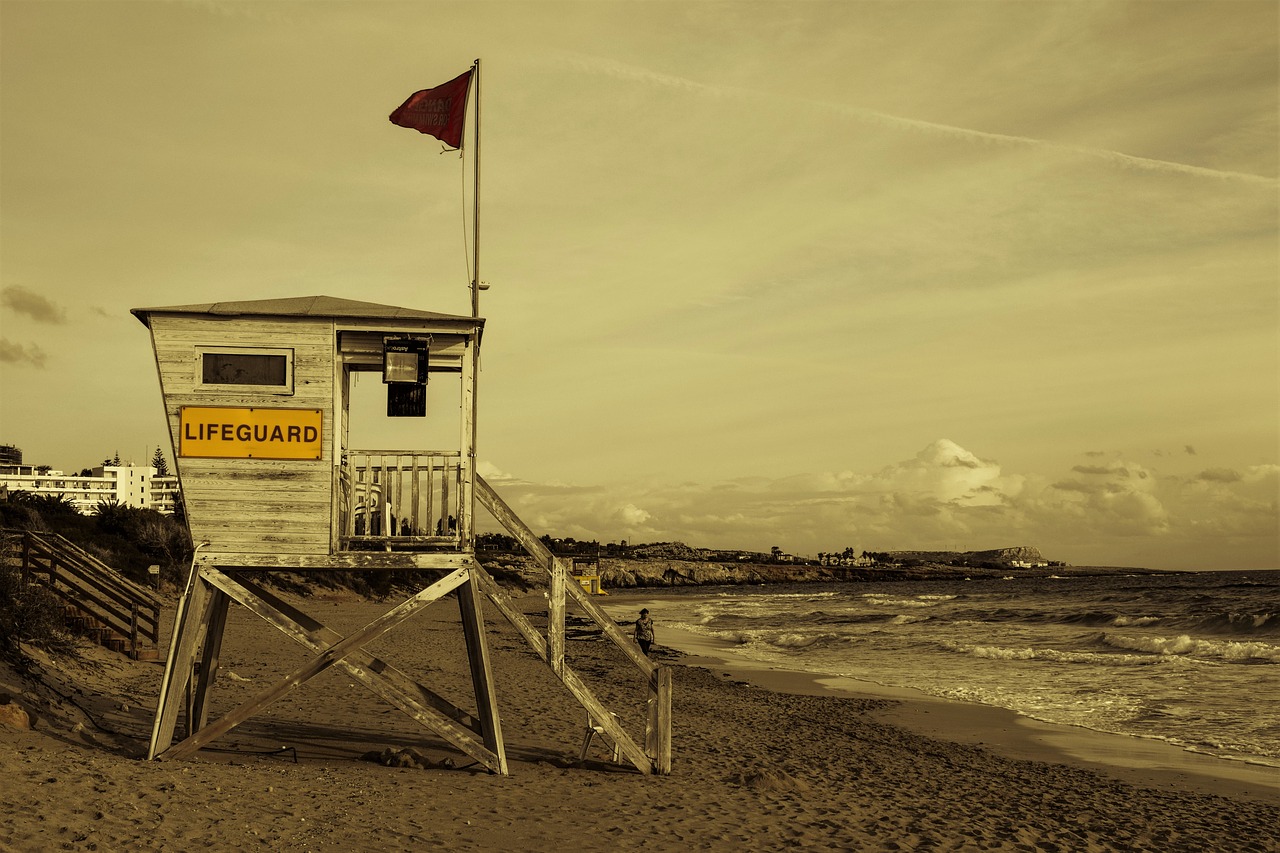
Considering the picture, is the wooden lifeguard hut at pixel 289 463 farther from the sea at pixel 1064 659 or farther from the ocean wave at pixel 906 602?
the ocean wave at pixel 906 602

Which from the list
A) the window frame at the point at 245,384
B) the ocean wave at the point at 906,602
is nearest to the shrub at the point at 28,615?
the window frame at the point at 245,384

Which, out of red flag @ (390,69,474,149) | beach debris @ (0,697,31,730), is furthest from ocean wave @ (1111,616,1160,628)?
beach debris @ (0,697,31,730)

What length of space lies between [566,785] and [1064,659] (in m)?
24.9

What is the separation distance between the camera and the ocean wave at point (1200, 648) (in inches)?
1287

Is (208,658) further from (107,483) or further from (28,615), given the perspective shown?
(107,483)

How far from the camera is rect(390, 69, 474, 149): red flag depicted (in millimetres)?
14250

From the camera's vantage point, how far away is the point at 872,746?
55.4ft

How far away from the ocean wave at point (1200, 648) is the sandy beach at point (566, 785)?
1728cm

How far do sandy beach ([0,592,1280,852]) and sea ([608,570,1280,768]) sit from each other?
3.15m

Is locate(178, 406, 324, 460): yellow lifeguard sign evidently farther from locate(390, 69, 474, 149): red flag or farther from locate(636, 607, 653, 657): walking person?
locate(636, 607, 653, 657): walking person

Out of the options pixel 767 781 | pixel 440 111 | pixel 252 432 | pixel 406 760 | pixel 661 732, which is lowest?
pixel 767 781

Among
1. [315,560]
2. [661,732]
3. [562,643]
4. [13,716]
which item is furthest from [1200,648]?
[13,716]

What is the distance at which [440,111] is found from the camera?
14.4 metres

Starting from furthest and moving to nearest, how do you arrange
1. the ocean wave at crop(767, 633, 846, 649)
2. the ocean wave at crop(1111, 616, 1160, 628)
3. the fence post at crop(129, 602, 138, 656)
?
the ocean wave at crop(1111, 616, 1160, 628) → the ocean wave at crop(767, 633, 846, 649) → the fence post at crop(129, 602, 138, 656)
